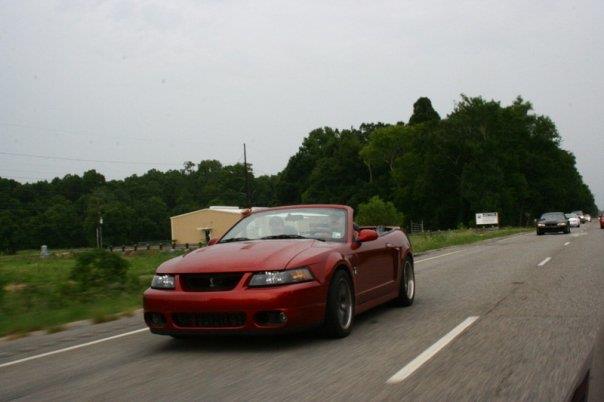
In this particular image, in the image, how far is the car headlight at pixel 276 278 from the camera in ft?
20.3

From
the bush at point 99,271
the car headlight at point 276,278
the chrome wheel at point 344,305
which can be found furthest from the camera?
the bush at point 99,271

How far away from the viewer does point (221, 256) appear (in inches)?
261

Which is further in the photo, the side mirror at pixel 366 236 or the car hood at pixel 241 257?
the side mirror at pixel 366 236

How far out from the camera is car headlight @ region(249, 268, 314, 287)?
6191mm

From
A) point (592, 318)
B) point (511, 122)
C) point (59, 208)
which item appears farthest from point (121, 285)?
point (59, 208)

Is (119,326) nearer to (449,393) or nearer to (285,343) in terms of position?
(285,343)

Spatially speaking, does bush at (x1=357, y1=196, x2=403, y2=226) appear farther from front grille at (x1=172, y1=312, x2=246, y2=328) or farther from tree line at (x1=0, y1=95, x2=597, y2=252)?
front grille at (x1=172, y1=312, x2=246, y2=328)

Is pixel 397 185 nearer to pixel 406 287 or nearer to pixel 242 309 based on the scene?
pixel 406 287

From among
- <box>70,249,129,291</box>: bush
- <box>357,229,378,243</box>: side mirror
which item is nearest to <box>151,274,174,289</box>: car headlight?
<box>357,229,378,243</box>: side mirror

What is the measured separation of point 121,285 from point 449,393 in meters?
10.3

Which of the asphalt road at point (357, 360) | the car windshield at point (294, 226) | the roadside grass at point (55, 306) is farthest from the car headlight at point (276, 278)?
the roadside grass at point (55, 306)

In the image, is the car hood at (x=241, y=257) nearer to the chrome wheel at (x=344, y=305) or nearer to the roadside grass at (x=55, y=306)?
the chrome wheel at (x=344, y=305)

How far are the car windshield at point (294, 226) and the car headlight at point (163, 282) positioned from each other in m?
1.25

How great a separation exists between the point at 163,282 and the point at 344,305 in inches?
72.5
